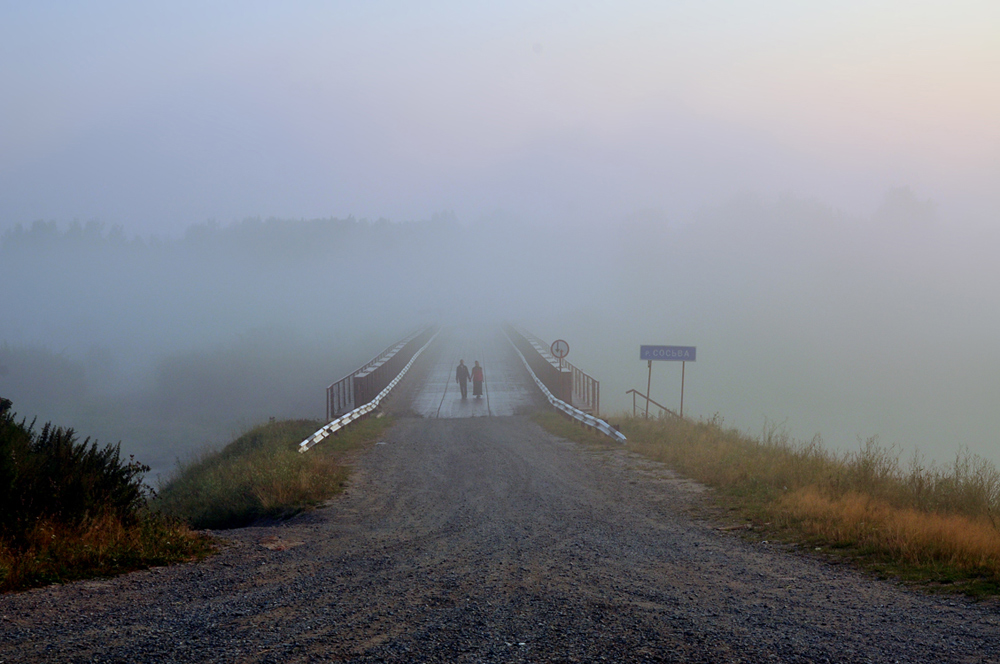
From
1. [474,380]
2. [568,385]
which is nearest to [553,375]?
[568,385]

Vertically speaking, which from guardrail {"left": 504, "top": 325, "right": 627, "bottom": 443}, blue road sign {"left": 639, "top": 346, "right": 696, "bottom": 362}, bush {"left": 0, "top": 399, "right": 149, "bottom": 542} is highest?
blue road sign {"left": 639, "top": 346, "right": 696, "bottom": 362}

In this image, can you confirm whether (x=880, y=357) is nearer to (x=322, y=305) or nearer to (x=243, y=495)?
(x=243, y=495)

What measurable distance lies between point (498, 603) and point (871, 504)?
21.4 ft

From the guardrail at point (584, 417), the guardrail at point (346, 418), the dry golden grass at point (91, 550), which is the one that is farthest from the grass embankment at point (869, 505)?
the guardrail at point (346, 418)

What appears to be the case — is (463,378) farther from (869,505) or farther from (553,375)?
(869,505)

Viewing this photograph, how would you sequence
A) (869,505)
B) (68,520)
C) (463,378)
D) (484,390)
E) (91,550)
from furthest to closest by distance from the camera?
(484,390)
(463,378)
(869,505)
(68,520)
(91,550)

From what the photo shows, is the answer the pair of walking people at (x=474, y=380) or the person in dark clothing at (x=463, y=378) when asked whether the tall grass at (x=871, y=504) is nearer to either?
the pair of walking people at (x=474, y=380)

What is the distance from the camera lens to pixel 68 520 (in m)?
8.48

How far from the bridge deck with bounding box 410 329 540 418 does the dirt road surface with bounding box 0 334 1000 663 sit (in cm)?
1702

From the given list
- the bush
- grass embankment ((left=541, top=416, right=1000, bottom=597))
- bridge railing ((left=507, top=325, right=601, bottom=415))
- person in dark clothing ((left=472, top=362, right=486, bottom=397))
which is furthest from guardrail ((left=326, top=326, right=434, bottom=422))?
the bush

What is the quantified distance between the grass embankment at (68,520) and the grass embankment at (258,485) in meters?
2.73

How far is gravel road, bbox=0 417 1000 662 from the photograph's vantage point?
5.37m

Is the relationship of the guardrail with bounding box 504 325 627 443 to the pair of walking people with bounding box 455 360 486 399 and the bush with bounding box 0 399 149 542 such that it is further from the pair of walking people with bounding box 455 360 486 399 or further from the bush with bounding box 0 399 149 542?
the bush with bounding box 0 399 149 542

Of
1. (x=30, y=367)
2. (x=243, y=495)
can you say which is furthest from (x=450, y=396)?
(x=30, y=367)
